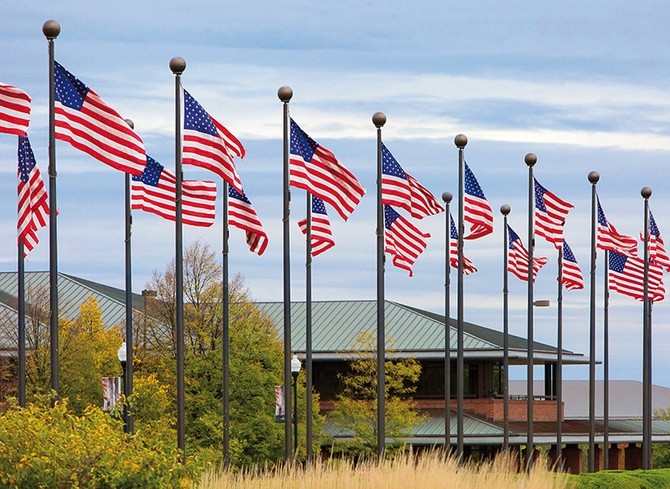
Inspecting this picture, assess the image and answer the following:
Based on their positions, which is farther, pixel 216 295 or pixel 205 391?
pixel 216 295

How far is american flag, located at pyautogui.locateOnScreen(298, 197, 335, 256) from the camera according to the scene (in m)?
34.8

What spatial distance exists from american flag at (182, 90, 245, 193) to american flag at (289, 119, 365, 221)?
3706mm

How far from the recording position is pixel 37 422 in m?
17.3

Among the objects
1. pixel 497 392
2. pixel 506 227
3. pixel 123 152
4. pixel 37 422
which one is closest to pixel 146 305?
pixel 506 227

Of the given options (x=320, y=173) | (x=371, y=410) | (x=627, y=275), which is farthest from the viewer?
(x=371, y=410)

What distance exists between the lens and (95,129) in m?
25.0

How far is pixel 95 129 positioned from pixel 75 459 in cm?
A: 933

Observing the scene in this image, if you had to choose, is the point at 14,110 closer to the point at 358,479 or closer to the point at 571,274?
the point at 358,479

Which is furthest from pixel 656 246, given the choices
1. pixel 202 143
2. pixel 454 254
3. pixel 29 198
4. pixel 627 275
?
pixel 29 198

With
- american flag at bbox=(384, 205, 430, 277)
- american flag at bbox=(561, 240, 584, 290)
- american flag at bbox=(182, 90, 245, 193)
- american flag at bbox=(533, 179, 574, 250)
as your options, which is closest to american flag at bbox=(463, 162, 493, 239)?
american flag at bbox=(384, 205, 430, 277)

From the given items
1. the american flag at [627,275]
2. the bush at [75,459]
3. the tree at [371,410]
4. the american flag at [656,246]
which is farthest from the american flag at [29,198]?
the tree at [371,410]

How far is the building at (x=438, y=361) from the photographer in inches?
2751

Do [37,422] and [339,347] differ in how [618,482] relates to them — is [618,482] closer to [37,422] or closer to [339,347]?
[37,422]

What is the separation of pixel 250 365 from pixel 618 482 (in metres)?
21.8
